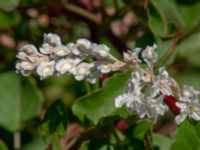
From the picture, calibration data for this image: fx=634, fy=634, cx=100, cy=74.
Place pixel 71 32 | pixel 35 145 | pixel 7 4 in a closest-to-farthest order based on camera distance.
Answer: pixel 7 4
pixel 35 145
pixel 71 32

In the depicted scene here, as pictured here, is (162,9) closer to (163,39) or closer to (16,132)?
(163,39)

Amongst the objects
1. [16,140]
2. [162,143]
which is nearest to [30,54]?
[162,143]

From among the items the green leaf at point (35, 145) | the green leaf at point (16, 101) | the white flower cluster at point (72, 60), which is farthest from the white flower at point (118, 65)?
the green leaf at point (35, 145)

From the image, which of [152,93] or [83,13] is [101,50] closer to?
[152,93]

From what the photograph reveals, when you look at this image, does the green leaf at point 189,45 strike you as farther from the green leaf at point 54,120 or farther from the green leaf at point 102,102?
the green leaf at point 54,120

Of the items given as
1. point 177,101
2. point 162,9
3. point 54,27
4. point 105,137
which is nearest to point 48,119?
point 105,137
